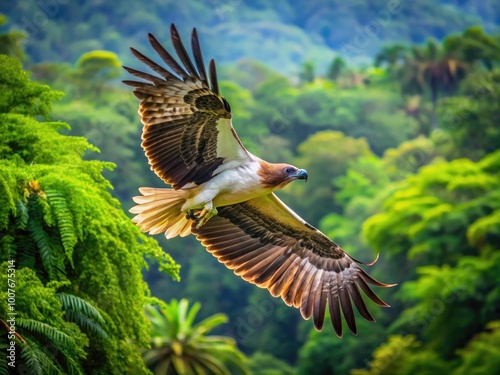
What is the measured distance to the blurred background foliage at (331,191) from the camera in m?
12.0

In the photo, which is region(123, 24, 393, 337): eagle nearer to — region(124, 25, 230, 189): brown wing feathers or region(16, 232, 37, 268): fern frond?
region(124, 25, 230, 189): brown wing feathers

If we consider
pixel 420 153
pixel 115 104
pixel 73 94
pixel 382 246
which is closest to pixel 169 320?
pixel 382 246

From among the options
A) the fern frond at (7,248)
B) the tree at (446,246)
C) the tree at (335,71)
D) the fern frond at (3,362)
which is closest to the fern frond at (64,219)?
the fern frond at (7,248)

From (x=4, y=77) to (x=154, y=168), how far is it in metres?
2.46

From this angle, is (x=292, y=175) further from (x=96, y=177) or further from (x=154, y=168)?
(x=96, y=177)

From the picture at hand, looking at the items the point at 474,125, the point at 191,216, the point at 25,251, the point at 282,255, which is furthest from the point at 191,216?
the point at 474,125

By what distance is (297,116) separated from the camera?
93125 mm

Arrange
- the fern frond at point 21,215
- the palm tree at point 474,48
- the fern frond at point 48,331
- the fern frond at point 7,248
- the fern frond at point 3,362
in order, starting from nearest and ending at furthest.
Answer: the fern frond at point 3,362 → the fern frond at point 48,331 → the fern frond at point 7,248 → the fern frond at point 21,215 → the palm tree at point 474,48

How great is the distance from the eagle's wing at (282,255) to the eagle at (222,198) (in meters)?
0.01

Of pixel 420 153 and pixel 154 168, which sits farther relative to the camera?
pixel 420 153

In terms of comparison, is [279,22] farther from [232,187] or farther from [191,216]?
[232,187]

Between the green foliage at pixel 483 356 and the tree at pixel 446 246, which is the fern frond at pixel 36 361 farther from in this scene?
the tree at pixel 446 246

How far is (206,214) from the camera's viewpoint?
40.5 feet

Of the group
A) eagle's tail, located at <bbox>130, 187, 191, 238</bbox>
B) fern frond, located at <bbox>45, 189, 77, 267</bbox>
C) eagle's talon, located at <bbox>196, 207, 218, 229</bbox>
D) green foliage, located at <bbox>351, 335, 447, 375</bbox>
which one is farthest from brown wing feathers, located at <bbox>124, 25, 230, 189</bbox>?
green foliage, located at <bbox>351, 335, 447, 375</bbox>
